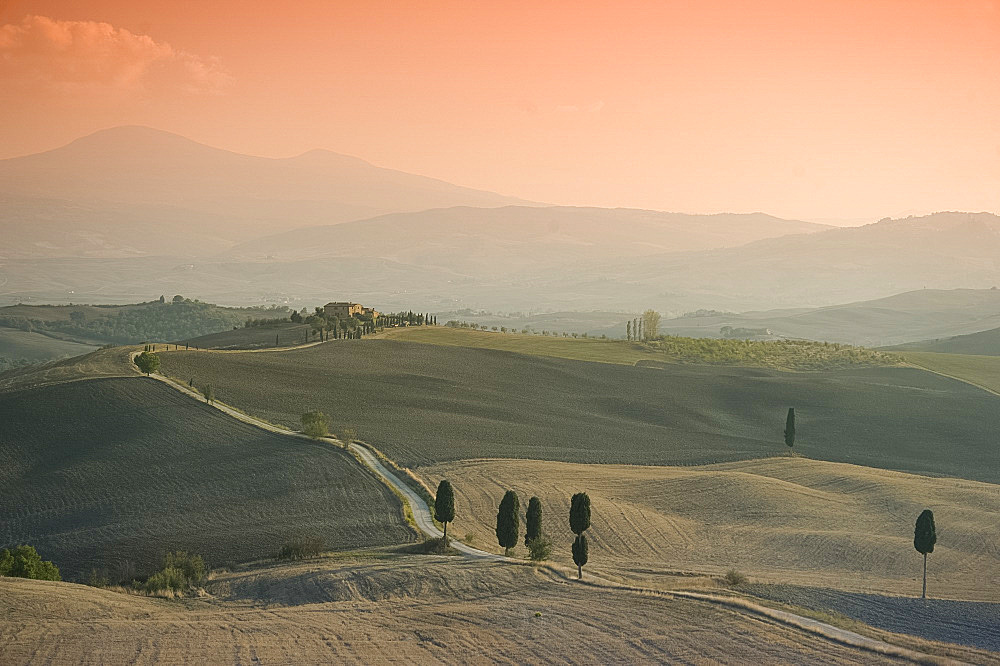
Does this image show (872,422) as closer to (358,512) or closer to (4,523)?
(358,512)

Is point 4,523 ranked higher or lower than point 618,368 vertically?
lower

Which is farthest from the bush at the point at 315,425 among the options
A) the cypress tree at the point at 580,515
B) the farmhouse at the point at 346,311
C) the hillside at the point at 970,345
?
the hillside at the point at 970,345

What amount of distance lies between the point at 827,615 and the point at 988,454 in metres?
46.3

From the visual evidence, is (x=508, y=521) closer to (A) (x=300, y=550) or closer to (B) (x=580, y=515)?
(B) (x=580, y=515)

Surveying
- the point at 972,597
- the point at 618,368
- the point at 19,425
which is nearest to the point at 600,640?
the point at 972,597

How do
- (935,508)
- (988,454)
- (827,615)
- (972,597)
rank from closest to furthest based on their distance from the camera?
1. (827,615)
2. (972,597)
3. (935,508)
4. (988,454)

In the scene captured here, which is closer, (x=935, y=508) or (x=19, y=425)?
(x=935, y=508)

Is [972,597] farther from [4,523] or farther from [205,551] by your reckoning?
[4,523]

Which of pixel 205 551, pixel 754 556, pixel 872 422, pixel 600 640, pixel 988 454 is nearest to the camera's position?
pixel 600 640

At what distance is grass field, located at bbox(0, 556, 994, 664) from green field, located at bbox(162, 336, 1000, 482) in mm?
25076

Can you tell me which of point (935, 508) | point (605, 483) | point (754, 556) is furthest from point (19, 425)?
point (935, 508)

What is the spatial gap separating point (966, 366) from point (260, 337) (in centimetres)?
7402

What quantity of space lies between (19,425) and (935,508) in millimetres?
53401

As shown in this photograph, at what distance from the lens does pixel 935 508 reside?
5294 centimetres
